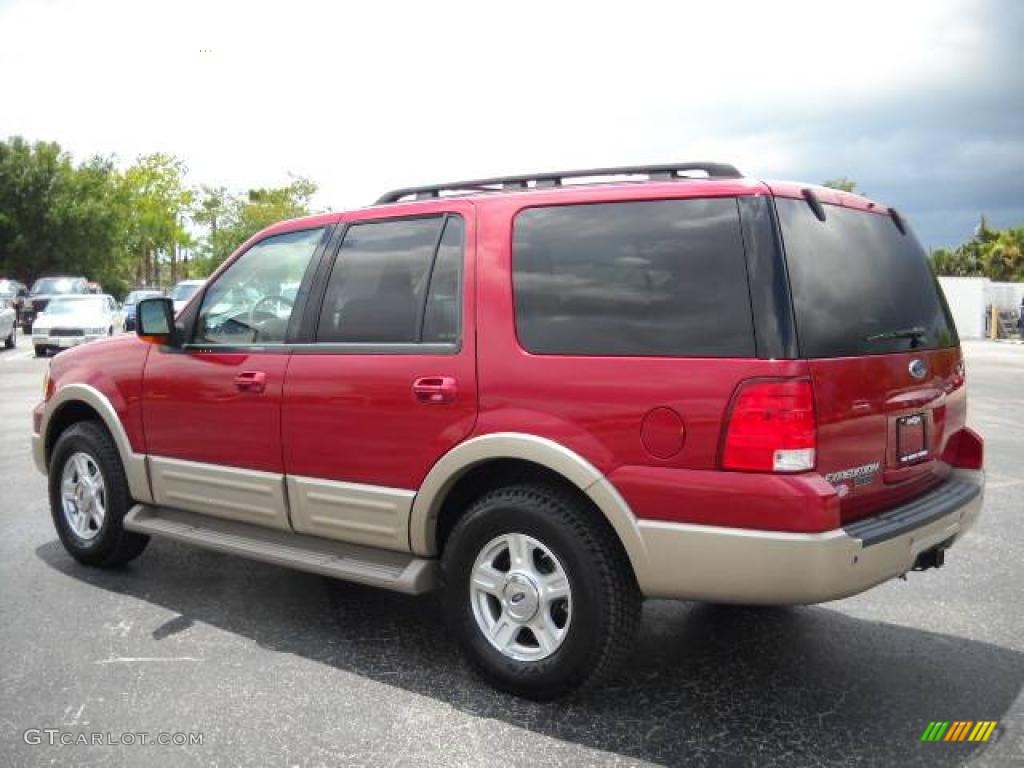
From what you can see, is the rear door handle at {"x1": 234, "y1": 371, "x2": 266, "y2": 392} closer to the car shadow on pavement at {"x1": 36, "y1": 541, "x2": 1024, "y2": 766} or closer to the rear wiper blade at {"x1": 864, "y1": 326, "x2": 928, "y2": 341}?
the car shadow on pavement at {"x1": 36, "y1": 541, "x2": 1024, "y2": 766}

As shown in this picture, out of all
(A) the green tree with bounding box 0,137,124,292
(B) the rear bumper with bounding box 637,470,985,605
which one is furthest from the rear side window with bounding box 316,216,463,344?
(A) the green tree with bounding box 0,137,124,292

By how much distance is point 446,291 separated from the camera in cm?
396

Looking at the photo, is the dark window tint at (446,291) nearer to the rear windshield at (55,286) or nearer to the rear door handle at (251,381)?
the rear door handle at (251,381)

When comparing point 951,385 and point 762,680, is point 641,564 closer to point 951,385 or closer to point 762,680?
point 762,680

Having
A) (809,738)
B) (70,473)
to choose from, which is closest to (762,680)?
(809,738)

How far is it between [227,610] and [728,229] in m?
2.96

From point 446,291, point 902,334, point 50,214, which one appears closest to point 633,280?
point 446,291

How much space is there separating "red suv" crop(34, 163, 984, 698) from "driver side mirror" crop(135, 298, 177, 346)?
293mm

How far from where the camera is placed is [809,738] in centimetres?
335

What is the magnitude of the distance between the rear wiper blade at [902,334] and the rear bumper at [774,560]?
640mm

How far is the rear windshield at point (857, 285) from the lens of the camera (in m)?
3.31

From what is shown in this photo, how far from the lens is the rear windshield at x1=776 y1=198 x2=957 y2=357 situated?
331 centimetres

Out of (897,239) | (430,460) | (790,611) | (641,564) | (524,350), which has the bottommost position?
(790,611)

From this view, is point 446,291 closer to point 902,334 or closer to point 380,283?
point 380,283
